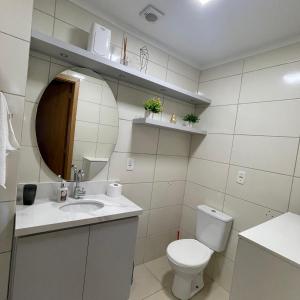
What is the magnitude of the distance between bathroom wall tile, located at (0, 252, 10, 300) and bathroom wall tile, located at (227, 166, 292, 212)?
1.84 meters

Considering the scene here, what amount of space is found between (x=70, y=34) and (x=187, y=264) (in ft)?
6.54

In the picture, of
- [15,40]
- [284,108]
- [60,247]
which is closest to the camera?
[15,40]

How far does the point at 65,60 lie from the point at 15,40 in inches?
18.2

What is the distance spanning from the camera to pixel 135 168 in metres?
2.00

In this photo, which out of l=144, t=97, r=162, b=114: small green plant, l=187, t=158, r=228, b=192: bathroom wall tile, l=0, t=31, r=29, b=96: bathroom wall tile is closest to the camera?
l=0, t=31, r=29, b=96: bathroom wall tile

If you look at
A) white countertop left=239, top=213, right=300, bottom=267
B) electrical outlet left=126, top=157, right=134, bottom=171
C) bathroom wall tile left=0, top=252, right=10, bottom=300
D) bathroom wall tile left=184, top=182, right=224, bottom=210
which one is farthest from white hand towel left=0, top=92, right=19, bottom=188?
bathroom wall tile left=184, top=182, right=224, bottom=210

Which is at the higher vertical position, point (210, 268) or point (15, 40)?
point (15, 40)

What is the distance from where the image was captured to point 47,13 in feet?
4.56

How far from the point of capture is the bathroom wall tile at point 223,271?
192cm

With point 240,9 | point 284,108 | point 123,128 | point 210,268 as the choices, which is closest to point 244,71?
point 284,108

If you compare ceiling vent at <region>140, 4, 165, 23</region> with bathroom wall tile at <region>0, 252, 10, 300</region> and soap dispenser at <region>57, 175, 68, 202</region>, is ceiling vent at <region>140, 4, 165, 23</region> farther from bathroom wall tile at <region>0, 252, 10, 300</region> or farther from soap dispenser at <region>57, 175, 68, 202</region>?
bathroom wall tile at <region>0, 252, 10, 300</region>

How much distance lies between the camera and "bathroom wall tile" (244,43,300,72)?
1.62m

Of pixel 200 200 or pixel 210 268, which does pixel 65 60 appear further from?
pixel 210 268

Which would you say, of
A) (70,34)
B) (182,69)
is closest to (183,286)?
(182,69)
